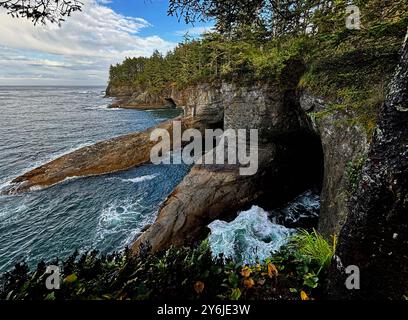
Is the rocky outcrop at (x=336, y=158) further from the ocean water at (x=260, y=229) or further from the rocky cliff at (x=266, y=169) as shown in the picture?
the ocean water at (x=260, y=229)

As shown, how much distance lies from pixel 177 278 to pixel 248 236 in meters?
8.38

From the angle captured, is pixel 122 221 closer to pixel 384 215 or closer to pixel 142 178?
pixel 142 178

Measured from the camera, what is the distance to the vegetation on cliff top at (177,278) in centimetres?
249

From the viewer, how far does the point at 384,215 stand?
235 centimetres

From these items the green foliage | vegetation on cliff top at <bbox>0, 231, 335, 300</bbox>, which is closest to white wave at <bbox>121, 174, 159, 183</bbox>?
vegetation on cliff top at <bbox>0, 231, 335, 300</bbox>

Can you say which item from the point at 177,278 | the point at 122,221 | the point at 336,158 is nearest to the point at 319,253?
the point at 177,278

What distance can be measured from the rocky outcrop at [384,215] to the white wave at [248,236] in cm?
732

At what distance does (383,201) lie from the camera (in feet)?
7.64

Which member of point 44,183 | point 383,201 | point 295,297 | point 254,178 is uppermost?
point 383,201

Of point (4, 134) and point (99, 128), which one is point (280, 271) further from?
point (4, 134)

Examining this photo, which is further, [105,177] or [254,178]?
[105,177]
